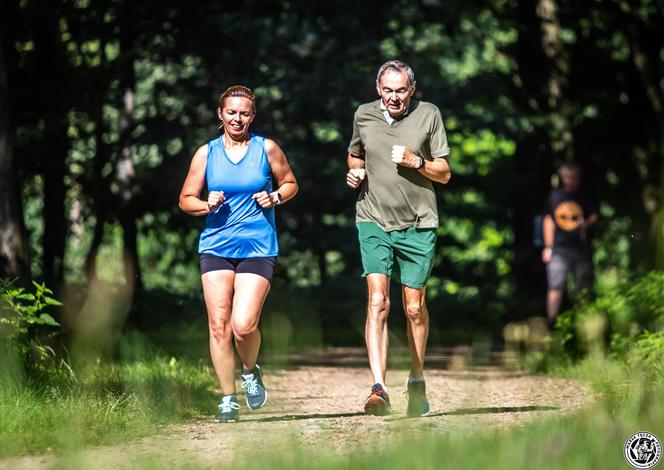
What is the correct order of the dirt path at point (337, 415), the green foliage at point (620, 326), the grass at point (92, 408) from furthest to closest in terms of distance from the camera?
the green foliage at point (620, 326), the grass at point (92, 408), the dirt path at point (337, 415)

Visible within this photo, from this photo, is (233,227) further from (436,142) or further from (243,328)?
(436,142)

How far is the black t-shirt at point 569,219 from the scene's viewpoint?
15.0m

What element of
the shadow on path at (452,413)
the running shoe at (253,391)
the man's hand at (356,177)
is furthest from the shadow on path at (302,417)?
the man's hand at (356,177)

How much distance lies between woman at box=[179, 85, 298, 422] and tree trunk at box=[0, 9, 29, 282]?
4974 mm

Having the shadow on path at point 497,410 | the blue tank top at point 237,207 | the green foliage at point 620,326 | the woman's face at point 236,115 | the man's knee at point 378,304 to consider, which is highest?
the woman's face at point 236,115

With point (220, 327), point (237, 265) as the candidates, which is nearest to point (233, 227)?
point (237, 265)

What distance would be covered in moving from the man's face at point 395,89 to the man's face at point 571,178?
6822 mm

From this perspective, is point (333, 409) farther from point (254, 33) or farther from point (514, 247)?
point (514, 247)

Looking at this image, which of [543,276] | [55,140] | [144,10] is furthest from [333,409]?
[543,276]

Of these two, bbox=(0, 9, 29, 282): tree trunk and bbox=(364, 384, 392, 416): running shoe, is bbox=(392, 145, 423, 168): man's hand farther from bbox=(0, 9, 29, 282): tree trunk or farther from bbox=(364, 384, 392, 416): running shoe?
bbox=(0, 9, 29, 282): tree trunk

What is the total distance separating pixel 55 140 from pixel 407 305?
12167mm

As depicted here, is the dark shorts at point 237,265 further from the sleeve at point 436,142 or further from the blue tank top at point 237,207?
the sleeve at point 436,142

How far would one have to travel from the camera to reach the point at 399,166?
8.53m

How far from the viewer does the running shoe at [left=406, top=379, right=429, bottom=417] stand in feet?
27.8
